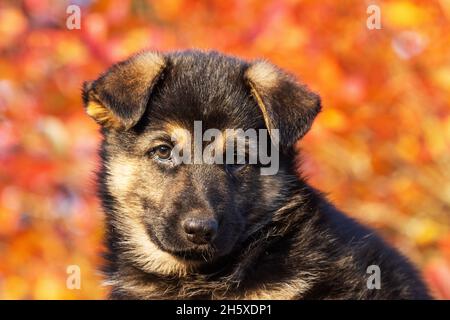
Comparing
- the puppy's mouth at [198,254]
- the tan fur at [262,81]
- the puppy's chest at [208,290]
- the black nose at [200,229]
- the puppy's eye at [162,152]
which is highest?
the tan fur at [262,81]

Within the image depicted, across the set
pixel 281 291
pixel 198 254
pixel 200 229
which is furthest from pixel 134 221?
pixel 281 291

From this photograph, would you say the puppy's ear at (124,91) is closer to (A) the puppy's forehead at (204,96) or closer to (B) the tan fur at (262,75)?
(A) the puppy's forehead at (204,96)

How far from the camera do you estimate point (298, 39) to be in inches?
291

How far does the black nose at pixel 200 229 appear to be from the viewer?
4.29 metres

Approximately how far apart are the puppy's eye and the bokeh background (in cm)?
249

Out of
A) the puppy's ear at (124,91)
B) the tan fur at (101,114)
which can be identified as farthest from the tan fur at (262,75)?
the tan fur at (101,114)

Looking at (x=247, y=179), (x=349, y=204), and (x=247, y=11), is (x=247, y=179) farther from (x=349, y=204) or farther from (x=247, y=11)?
(x=349, y=204)

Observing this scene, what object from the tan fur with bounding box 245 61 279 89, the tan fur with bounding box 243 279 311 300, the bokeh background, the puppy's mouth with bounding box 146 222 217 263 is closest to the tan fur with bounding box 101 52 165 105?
the tan fur with bounding box 245 61 279 89

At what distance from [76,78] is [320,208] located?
3.75 meters

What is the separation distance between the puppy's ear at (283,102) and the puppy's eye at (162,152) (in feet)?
1.98

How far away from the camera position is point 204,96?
15.4 ft

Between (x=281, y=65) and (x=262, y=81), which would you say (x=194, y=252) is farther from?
(x=281, y=65)

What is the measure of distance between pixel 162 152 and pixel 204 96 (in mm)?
411

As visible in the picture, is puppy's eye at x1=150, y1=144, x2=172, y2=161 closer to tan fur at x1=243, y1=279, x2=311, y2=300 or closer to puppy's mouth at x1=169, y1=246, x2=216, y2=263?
puppy's mouth at x1=169, y1=246, x2=216, y2=263
